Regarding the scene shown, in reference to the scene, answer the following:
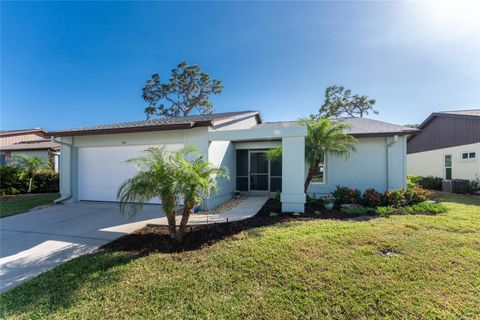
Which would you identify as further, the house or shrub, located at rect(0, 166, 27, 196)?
shrub, located at rect(0, 166, 27, 196)

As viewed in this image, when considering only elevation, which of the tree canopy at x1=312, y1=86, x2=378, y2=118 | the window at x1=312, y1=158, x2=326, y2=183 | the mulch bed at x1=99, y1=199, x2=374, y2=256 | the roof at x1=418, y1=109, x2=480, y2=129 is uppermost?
the tree canopy at x1=312, y1=86, x2=378, y2=118

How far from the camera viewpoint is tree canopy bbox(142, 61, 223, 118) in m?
26.3

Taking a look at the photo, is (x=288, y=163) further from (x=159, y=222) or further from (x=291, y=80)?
(x=291, y=80)

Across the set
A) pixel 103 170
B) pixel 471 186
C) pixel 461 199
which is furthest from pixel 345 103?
pixel 103 170

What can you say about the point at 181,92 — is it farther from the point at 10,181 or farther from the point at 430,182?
the point at 430,182

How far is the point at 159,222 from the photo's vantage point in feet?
21.6

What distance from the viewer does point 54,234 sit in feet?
19.3

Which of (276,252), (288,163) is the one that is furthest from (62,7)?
(276,252)

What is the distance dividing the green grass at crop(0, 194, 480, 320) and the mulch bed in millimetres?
363

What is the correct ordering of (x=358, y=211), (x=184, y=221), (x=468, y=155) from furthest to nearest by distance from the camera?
(x=468, y=155) < (x=358, y=211) < (x=184, y=221)

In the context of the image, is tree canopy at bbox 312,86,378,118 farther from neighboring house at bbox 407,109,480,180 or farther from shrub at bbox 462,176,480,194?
shrub at bbox 462,176,480,194

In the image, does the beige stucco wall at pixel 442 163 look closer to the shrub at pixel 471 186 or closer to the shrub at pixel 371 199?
the shrub at pixel 471 186

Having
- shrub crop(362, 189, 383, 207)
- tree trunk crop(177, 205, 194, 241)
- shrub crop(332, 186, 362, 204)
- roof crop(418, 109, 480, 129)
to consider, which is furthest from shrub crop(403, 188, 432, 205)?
roof crop(418, 109, 480, 129)

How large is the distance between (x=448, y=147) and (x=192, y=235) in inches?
781
